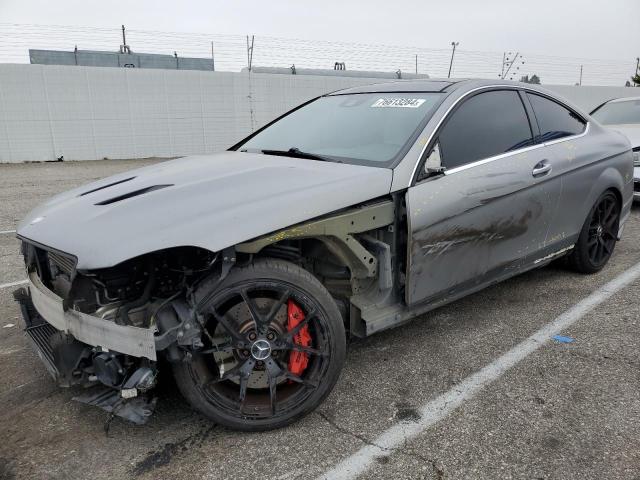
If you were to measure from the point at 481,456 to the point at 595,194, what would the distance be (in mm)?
2757

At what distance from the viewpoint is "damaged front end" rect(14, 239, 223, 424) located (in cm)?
209

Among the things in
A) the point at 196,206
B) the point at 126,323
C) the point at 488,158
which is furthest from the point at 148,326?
the point at 488,158

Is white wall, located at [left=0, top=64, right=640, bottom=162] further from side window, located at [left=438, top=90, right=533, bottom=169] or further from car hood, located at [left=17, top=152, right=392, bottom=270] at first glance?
car hood, located at [left=17, top=152, right=392, bottom=270]

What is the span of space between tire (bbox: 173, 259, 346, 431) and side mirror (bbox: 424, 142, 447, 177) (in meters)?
0.97

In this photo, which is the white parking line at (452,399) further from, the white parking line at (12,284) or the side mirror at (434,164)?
the white parking line at (12,284)

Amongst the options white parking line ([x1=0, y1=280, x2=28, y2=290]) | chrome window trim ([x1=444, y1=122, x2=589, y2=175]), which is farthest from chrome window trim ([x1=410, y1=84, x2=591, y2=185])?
white parking line ([x1=0, y1=280, x2=28, y2=290])

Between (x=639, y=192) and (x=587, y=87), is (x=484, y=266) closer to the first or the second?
(x=639, y=192)

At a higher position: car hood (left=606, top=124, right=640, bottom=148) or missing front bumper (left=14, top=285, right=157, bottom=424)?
car hood (left=606, top=124, right=640, bottom=148)

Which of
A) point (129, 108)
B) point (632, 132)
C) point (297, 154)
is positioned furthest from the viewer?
point (129, 108)

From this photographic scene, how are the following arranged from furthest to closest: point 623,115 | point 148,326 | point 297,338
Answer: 1. point 623,115
2. point 297,338
3. point 148,326

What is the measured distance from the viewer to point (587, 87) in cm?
2627

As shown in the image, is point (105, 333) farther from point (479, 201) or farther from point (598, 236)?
point (598, 236)

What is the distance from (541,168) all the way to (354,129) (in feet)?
4.39

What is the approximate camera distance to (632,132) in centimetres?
725
